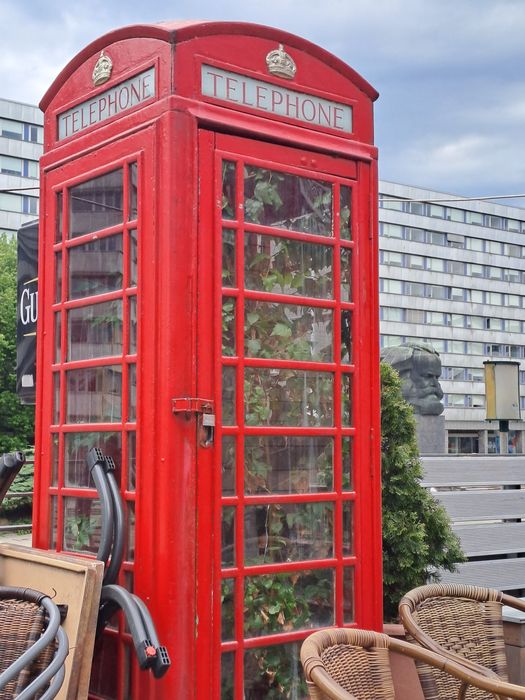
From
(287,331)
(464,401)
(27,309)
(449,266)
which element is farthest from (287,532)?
(449,266)

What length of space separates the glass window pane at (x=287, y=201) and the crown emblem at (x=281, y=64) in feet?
1.51

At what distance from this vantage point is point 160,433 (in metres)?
3.68

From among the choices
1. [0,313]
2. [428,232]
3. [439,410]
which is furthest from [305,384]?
[428,232]

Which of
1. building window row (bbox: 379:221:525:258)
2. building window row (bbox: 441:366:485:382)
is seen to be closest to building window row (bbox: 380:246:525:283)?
building window row (bbox: 379:221:525:258)

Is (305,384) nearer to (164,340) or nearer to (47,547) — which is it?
(164,340)

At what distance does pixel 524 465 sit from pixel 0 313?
1021 inches

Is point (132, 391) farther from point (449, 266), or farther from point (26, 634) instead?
point (449, 266)

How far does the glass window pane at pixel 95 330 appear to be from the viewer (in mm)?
3965

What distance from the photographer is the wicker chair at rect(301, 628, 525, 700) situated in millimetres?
2936

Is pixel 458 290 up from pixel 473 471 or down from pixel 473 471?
up

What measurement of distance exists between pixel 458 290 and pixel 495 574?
66290 millimetres

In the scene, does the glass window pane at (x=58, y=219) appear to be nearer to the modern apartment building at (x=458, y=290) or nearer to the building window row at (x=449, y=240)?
the modern apartment building at (x=458, y=290)

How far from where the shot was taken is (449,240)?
73.4m

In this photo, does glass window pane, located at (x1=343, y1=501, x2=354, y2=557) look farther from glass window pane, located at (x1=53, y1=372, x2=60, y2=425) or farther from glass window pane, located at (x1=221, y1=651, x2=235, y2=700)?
glass window pane, located at (x1=53, y1=372, x2=60, y2=425)
